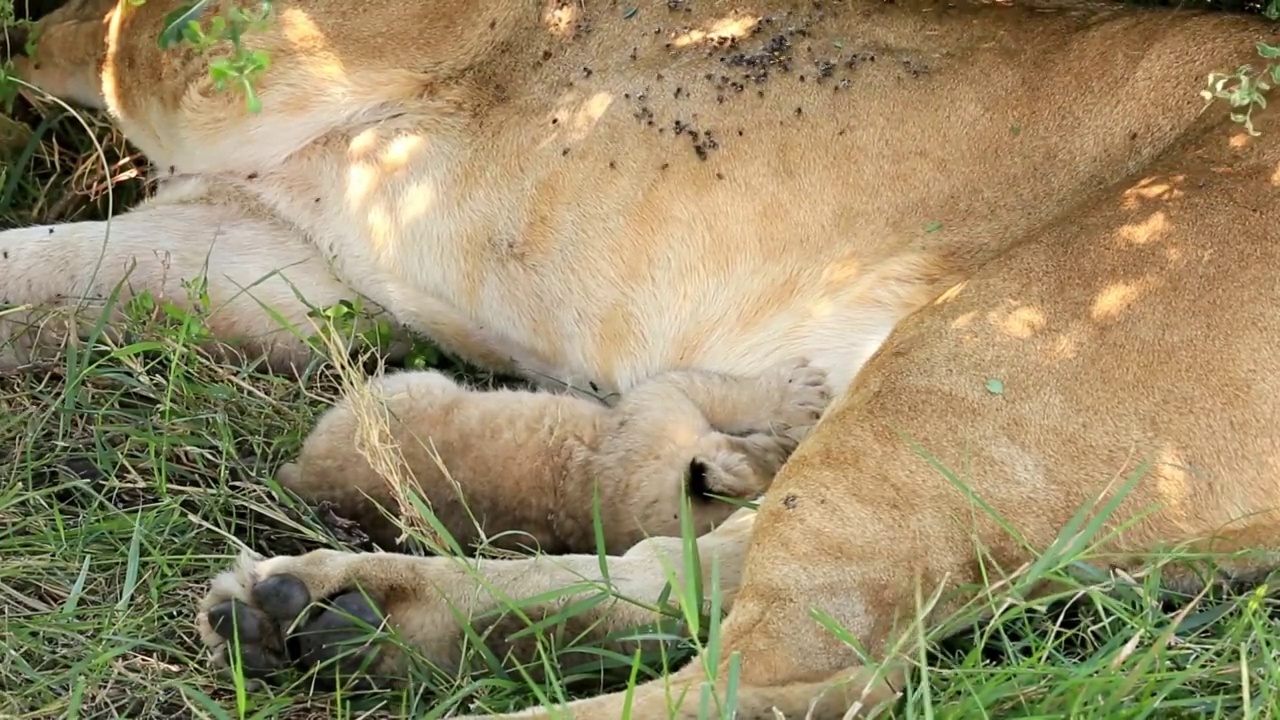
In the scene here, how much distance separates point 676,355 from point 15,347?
5.19 feet

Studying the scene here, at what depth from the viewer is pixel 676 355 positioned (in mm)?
3123

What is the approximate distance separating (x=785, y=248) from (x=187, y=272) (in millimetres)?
1510

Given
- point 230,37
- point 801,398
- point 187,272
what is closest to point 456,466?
point 801,398

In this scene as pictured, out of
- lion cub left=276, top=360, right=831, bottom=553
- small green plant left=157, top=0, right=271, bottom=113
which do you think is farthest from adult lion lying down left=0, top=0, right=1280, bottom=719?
small green plant left=157, top=0, right=271, bottom=113

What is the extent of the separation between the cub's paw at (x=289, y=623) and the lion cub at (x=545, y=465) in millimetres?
225

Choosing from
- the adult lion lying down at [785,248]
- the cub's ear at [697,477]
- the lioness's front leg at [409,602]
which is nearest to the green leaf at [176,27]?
the adult lion lying down at [785,248]

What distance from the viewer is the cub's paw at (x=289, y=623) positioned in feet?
7.95

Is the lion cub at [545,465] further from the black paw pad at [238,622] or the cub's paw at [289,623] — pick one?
the black paw pad at [238,622]

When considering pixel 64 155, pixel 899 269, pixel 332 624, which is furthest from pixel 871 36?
pixel 64 155

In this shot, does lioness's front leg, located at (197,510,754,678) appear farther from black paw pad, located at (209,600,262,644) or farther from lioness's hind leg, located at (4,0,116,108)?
lioness's hind leg, located at (4,0,116,108)

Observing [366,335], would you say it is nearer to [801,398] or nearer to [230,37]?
[230,37]

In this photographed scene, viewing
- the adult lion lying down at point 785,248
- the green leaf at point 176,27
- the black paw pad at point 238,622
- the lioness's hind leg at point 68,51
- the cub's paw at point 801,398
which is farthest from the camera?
the lioness's hind leg at point 68,51

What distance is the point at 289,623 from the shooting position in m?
2.50

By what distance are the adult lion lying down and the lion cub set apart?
11 cm
